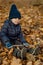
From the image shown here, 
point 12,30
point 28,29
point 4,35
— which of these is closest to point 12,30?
point 12,30

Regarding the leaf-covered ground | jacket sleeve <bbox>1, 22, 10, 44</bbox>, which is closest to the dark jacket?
jacket sleeve <bbox>1, 22, 10, 44</bbox>

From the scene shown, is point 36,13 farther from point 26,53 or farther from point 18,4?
point 26,53

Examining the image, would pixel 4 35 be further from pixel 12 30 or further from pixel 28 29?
pixel 28 29

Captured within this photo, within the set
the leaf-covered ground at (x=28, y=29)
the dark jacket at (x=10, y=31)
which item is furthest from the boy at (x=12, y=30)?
the leaf-covered ground at (x=28, y=29)

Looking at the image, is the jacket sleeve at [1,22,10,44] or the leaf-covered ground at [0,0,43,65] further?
the jacket sleeve at [1,22,10,44]

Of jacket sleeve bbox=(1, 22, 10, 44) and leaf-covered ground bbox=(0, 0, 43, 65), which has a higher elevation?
jacket sleeve bbox=(1, 22, 10, 44)

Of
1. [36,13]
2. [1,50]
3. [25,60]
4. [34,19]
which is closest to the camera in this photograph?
[25,60]

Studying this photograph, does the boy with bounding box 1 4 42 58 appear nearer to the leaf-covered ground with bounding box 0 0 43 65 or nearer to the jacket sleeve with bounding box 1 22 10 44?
the jacket sleeve with bounding box 1 22 10 44

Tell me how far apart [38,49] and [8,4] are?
3362mm

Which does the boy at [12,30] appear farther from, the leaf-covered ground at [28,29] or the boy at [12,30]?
the leaf-covered ground at [28,29]

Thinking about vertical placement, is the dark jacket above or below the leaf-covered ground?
above

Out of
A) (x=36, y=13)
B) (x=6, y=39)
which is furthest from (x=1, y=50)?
(x=36, y=13)

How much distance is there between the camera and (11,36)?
4.91 metres

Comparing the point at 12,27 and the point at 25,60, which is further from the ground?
the point at 12,27
